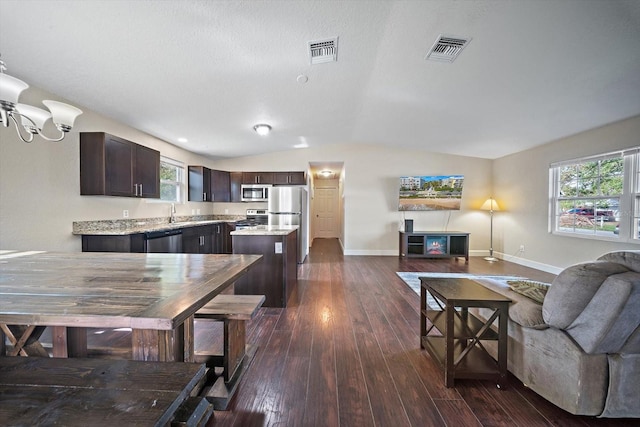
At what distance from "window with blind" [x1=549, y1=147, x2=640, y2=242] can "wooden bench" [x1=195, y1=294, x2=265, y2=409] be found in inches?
196

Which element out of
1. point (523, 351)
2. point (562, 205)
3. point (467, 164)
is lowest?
point (523, 351)

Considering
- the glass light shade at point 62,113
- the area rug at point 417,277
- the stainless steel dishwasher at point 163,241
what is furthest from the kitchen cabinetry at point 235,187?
the glass light shade at point 62,113

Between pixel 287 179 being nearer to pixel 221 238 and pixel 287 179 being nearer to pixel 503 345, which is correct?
pixel 221 238

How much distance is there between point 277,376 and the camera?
5.49ft

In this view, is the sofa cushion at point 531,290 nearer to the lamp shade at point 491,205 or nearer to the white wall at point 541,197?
the white wall at point 541,197

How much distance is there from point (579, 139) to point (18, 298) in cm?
631

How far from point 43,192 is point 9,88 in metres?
1.95

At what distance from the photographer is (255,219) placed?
5969 millimetres

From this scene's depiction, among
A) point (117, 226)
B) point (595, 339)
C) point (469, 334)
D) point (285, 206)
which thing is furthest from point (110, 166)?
point (595, 339)

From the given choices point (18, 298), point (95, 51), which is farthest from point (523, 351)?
point (95, 51)

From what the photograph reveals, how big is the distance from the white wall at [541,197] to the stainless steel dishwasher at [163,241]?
6431 mm

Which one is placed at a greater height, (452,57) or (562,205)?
(452,57)

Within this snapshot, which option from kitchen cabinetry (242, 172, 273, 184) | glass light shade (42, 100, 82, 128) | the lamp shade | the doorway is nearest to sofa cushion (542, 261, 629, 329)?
glass light shade (42, 100, 82, 128)

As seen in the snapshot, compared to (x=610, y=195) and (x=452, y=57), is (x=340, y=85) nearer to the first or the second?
(x=452, y=57)
